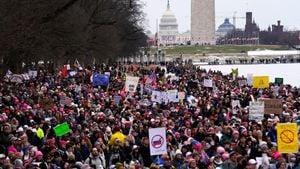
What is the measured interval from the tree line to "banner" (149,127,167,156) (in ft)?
35.4

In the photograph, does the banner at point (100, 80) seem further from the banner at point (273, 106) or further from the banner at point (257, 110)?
the banner at point (257, 110)

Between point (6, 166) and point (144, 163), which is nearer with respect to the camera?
point (6, 166)

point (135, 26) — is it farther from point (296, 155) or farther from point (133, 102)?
point (296, 155)

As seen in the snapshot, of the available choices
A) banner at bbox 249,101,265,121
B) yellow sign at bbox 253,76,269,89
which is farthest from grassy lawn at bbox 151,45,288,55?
banner at bbox 249,101,265,121

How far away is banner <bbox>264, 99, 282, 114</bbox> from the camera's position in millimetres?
22359

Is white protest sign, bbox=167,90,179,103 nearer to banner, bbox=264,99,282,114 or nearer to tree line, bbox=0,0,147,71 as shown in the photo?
tree line, bbox=0,0,147,71

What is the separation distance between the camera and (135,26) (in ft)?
278

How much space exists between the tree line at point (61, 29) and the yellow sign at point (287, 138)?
12.2m

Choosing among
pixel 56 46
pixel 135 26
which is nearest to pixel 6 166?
pixel 56 46

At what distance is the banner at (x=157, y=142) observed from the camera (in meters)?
15.4

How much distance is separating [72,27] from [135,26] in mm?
40540

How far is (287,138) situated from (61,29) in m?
25.7

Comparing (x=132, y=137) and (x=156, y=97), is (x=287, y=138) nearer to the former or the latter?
(x=132, y=137)

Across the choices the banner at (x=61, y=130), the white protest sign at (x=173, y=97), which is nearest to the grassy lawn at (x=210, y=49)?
the white protest sign at (x=173, y=97)
